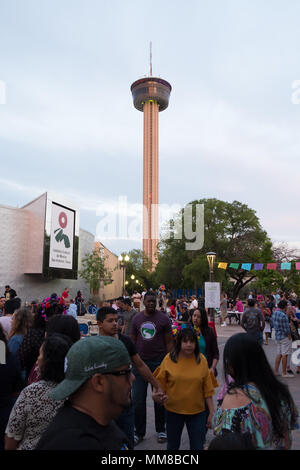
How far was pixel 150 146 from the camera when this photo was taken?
389ft

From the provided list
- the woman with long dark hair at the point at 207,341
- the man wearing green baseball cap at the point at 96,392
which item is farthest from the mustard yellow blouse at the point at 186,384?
the man wearing green baseball cap at the point at 96,392

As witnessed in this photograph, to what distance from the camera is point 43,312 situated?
441 centimetres

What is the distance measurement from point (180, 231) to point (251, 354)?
40276mm

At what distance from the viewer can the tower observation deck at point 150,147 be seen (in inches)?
4609

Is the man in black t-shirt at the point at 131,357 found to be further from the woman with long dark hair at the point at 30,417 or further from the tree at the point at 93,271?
the tree at the point at 93,271

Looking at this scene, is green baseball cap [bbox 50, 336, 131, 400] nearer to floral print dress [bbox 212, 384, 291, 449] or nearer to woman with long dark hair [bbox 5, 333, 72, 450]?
floral print dress [bbox 212, 384, 291, 449]

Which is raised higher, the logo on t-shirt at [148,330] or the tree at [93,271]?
the tree at [93,271]

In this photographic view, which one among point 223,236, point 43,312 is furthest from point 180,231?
point 43,312

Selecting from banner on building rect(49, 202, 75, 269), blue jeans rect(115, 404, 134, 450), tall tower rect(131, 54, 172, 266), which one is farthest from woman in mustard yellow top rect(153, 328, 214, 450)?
tall tower rect(131, 54, 172, 266)

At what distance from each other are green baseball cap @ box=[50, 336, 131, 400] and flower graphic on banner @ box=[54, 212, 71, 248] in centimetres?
3203

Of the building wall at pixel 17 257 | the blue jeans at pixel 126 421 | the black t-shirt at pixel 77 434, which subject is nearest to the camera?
the black t-shirt at pixel 77 434

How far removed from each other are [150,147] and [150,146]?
33 cm

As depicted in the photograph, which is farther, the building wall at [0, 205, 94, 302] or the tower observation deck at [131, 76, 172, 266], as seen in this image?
the tower observation deck at [131, 76, 172, 266]

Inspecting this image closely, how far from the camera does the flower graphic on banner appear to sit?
32.9 m
